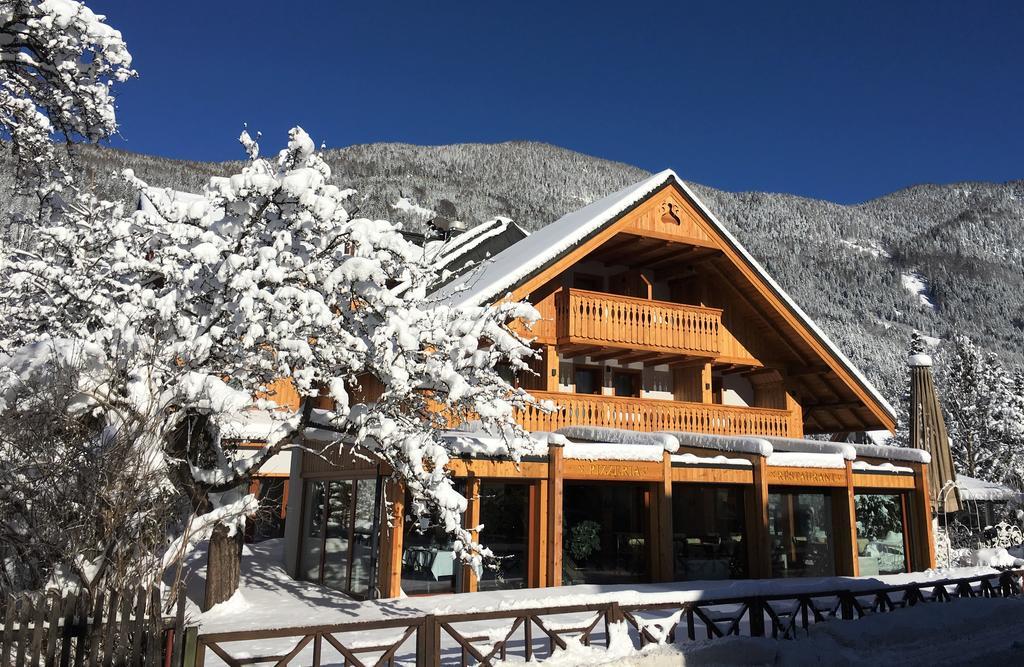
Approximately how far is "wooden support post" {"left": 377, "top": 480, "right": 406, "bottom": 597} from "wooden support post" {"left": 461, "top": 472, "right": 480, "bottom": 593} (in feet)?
4.45

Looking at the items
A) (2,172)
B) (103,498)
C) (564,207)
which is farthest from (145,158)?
(103,498)

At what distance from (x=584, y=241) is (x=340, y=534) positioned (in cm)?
833

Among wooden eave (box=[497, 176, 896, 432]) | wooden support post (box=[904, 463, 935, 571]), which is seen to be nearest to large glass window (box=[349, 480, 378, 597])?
wooden eave (box=[497, 176, 896, 432])

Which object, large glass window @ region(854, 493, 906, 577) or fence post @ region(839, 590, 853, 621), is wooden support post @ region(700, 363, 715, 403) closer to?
large glass window @ region(854, 493, 906, 577)

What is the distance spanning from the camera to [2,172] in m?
14.3

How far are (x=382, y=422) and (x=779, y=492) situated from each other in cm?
1138

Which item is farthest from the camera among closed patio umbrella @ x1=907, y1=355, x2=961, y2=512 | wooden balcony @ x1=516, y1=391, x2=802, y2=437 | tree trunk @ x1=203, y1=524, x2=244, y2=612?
closed patio umbrella @ x1=907, y1=355, x2=961, y2=512

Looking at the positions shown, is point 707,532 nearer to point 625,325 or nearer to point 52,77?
point 625,325

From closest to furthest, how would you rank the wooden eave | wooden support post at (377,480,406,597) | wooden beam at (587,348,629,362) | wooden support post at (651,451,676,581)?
1. wooden support post at (377,480,406,597)
2. wooden support post at (651,451,676,581)
3. the wooden eave
4. wooden beam at (587,348,629,362)

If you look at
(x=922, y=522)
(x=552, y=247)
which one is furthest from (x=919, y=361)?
(x=552, y=247)

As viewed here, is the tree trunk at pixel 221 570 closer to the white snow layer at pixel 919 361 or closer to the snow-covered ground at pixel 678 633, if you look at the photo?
the snow-covered ground at pixel 678 633

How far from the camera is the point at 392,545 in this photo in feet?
45.1

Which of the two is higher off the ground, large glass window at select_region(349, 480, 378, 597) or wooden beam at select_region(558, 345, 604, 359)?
wooden beam at select_region(558, 345, 604, 359)

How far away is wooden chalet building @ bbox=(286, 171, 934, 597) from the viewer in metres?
15.2
